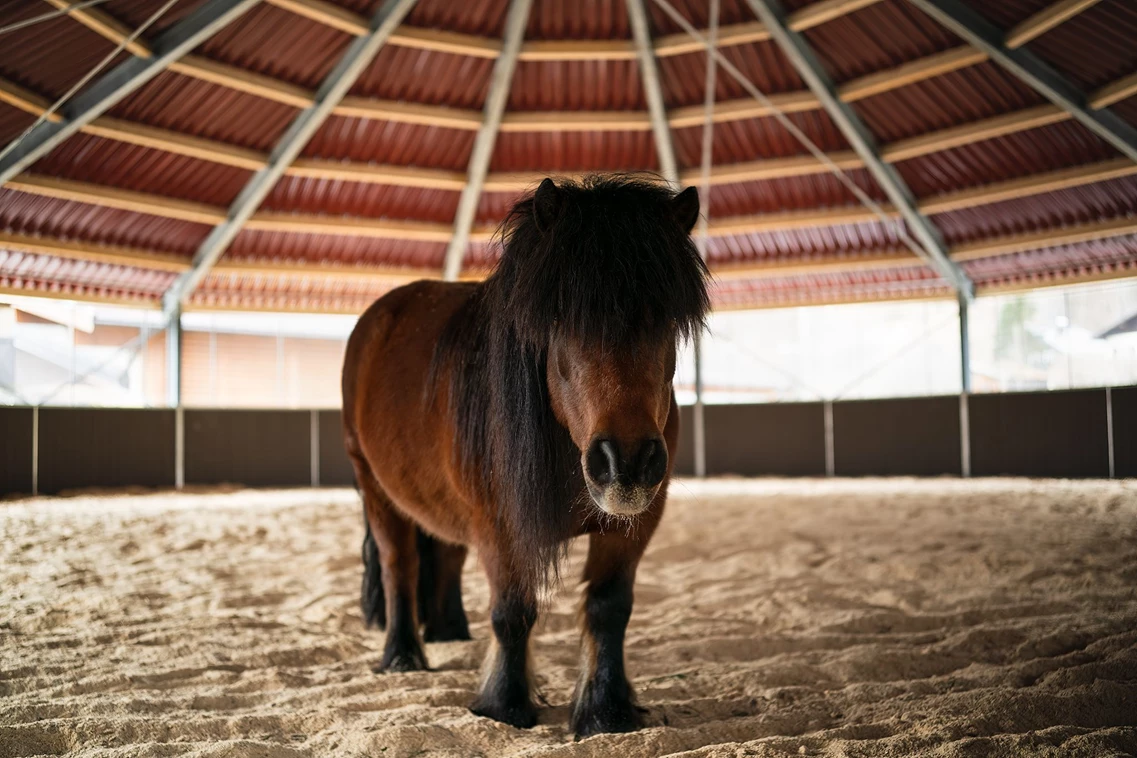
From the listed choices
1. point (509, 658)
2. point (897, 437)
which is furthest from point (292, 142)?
point (897, 437)

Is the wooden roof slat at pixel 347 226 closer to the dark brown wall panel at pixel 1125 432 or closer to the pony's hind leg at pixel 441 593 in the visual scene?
the pony's hind leg at pixel 441 593

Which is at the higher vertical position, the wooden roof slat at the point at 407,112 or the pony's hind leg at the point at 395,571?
the wooden roof slat at the point at 407,112

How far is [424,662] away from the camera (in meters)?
3.62

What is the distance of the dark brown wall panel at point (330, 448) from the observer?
1391cm

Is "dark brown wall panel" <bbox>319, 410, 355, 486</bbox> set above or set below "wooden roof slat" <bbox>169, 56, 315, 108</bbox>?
below

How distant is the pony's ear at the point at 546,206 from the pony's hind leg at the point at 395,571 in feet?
6.12

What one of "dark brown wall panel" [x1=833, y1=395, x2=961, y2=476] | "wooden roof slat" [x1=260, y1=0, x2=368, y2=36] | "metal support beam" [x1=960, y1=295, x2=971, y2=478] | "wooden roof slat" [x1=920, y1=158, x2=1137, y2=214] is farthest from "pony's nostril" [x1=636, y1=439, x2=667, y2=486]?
"dark brown wall panel" [x1=833, y1=395, x2=961, y2=476]

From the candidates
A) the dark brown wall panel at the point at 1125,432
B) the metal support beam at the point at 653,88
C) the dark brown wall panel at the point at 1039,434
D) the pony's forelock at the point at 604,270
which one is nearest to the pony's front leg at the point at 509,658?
the pony's forelock at the point at 604,270

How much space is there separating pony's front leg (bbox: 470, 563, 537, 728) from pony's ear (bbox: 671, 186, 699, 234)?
1337 mm

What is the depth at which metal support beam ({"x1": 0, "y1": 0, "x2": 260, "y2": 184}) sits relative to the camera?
8.16 meters

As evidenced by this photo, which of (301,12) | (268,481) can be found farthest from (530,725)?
(268,481)

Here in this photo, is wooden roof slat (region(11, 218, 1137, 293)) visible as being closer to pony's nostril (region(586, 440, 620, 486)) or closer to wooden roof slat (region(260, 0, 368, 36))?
wooden roof slat (region(260, 0, 368, 36))

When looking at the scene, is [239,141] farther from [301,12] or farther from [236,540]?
[236,540]

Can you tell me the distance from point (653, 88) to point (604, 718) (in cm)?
907
